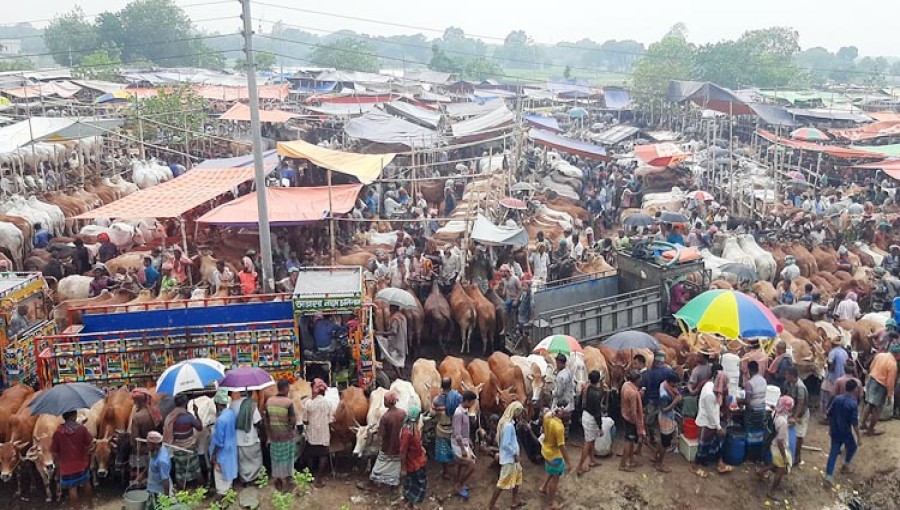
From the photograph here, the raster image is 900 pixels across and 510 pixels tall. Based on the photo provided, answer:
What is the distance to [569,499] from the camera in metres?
8.84

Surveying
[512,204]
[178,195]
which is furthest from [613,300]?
[178,195]

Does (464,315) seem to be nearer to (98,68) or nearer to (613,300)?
(613,300)

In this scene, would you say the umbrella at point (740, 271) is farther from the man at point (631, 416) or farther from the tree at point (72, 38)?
the tree at point (72, 38)

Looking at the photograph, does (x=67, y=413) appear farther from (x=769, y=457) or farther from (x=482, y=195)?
(x=482, y=195)

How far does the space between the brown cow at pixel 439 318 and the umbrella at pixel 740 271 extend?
560 cm

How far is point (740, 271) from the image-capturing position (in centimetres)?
1466

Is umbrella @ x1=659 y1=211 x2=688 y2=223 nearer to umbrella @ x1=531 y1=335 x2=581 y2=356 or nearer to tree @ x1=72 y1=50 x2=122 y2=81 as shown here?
umbrella @ x1=531 y1=335 x2=581 y2=356

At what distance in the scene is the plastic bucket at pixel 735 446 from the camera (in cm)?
920

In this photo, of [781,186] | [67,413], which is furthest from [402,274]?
[781,186]

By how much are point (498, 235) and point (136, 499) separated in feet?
27.9

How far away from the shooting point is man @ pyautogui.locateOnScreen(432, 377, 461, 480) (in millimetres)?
8664

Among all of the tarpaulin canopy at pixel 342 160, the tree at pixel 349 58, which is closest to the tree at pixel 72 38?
the tree at pixel 349 58

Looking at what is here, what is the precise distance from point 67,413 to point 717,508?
7.25m

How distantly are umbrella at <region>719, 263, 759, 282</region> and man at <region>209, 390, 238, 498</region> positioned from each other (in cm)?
995
